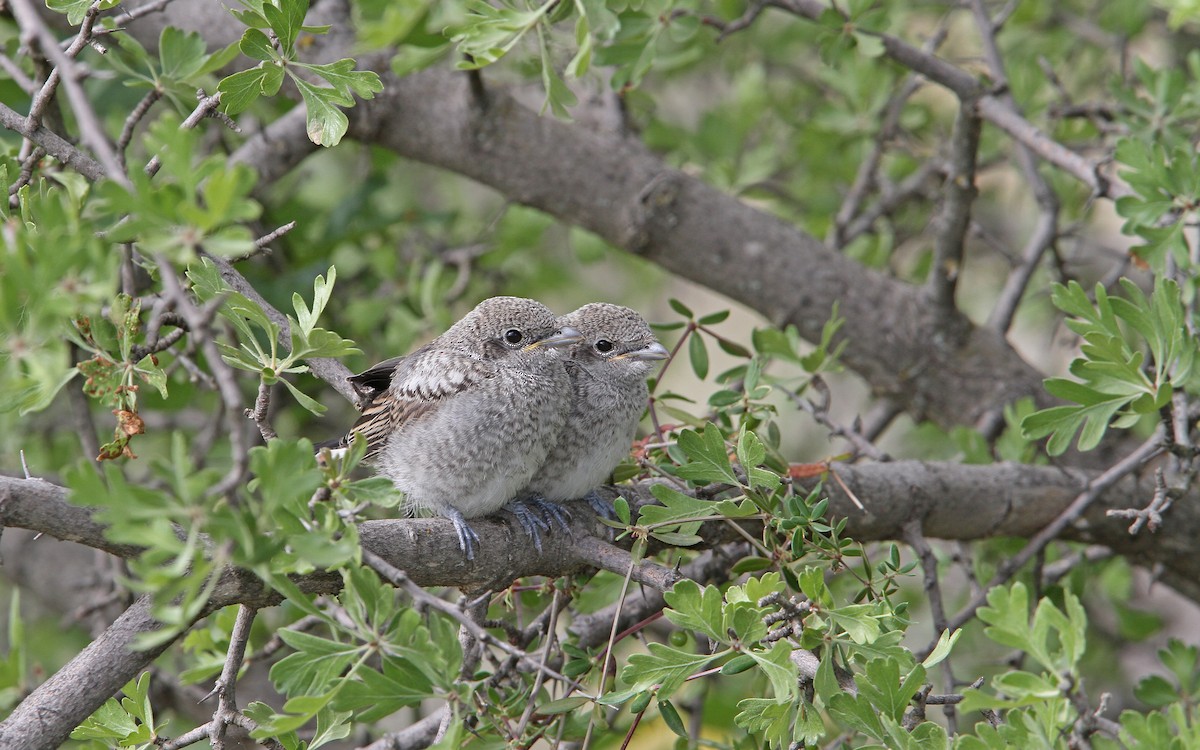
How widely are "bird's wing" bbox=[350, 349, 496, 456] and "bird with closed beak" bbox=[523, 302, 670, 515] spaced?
30cm

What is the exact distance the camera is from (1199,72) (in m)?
3.86

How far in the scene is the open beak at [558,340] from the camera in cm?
324

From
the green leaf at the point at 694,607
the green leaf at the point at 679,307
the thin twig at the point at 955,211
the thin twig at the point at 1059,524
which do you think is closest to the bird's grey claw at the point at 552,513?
the green leaf at the point at 679,307

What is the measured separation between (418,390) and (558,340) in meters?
0.43

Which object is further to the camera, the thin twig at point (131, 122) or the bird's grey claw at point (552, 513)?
the bird's grey claw at point (552, 513)

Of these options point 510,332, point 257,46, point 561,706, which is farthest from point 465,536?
point 257,46

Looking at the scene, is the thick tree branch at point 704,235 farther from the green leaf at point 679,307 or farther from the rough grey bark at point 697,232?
the green leaf at point 679,307

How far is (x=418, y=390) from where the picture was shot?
10.2 feet

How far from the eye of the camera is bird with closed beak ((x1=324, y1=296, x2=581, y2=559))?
9.45 ft

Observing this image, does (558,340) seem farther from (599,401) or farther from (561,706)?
(561,706)

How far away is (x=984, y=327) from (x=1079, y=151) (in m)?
0.91

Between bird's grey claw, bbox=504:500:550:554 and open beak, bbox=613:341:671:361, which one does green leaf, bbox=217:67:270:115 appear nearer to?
bird's grey claw, bbox=504:500:550:554

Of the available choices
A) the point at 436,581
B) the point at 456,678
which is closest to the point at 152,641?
the point at 456,678

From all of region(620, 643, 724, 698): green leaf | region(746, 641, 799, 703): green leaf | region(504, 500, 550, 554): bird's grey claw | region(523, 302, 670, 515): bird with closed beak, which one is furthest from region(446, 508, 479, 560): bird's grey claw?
region(746, 641, 799, 703): green leaf
